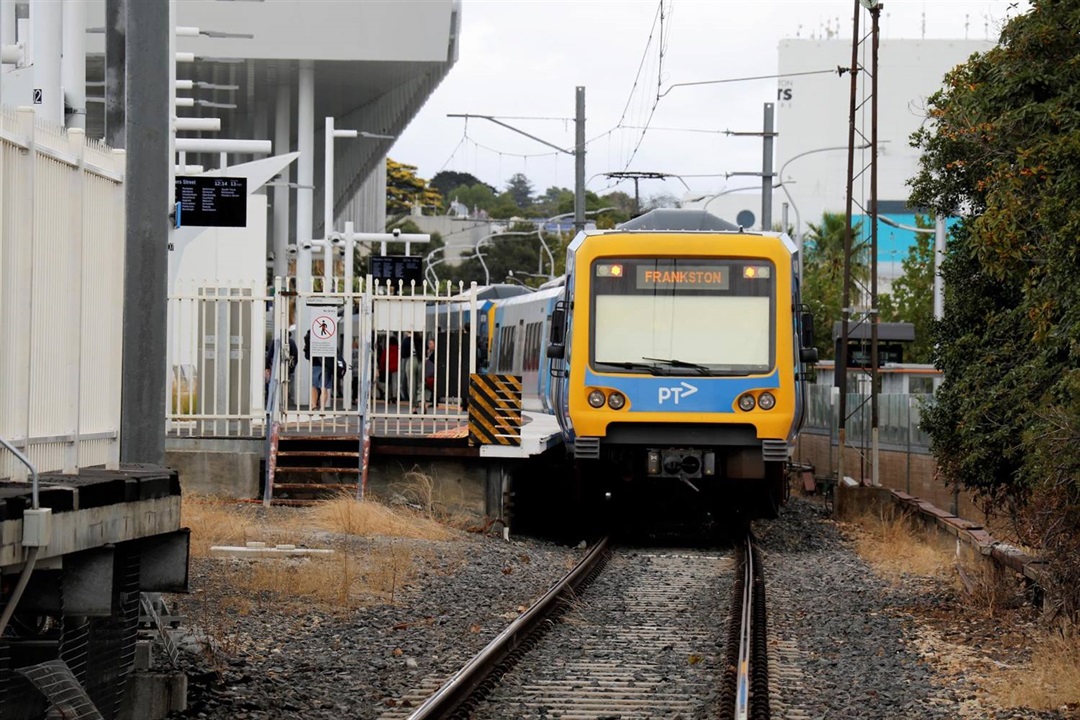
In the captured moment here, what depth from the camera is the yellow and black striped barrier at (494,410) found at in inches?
766

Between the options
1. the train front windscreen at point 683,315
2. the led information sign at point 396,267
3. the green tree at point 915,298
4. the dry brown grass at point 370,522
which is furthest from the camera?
the green tree at point 915,298

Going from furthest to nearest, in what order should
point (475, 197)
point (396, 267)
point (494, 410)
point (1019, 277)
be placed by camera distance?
1. point (475, 197)
2. point (396, 267)
3. point (494, 410)
4. point (1019, 277)

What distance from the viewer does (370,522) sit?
17469mm

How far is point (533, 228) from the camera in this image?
11488 centimetres

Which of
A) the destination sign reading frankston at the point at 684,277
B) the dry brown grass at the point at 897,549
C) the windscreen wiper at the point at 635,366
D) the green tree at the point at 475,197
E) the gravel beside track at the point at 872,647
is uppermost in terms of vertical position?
the green tree at the point at 475,197

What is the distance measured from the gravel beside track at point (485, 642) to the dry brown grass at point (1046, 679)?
143 mm

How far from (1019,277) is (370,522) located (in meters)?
6.97

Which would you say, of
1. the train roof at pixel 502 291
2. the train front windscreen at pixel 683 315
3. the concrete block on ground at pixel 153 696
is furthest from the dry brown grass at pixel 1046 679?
the train roof at pixel 502 291

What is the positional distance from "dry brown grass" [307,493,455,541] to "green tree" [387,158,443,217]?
114817 mm

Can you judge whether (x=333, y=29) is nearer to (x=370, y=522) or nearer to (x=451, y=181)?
(x=370, y=522)

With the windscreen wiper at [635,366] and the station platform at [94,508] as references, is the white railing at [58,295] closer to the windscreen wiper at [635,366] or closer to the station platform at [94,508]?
the station platform at [94,508]

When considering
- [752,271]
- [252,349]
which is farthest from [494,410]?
[252,349]

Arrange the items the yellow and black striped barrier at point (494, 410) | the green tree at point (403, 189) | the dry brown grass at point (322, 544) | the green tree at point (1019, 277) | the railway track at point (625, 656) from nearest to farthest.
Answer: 1. the railway track at point (625, 656)
2. the green tree at point (1019, 277)
3. the dry brown grass at point (322, 544)
4. the yellow and black striped barrier at point (494, 410)
5. the green tree at point (403, 189)

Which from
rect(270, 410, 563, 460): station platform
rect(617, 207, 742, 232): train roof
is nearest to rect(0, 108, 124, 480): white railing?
rect(270, 410, 563, 460): station platform
